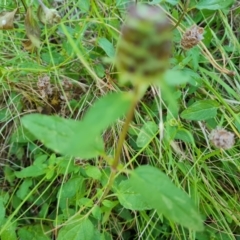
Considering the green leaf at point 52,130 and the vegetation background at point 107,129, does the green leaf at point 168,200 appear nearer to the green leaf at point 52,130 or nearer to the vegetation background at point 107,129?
the green leaf at point 52,130

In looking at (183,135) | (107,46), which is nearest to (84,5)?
(107,46)

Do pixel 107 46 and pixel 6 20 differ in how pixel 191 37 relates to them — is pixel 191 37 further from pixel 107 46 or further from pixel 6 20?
pixel 6 20

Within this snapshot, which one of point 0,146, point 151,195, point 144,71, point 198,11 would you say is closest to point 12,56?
point 0,146

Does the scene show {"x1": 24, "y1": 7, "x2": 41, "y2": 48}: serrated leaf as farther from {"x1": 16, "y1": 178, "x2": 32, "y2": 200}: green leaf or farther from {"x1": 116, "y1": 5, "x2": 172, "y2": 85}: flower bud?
{"x1": 116, "y1": 5, "x2": 172, "y2": 85}: flower bud

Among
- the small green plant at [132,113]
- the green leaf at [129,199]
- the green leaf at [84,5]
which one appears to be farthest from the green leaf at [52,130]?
the green leaf at [84,5]

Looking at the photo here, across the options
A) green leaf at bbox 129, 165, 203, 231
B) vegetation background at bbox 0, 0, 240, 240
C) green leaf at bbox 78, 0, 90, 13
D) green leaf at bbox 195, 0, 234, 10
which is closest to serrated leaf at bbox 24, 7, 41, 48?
vegetation background at bbox 0, 0, 240, 240
